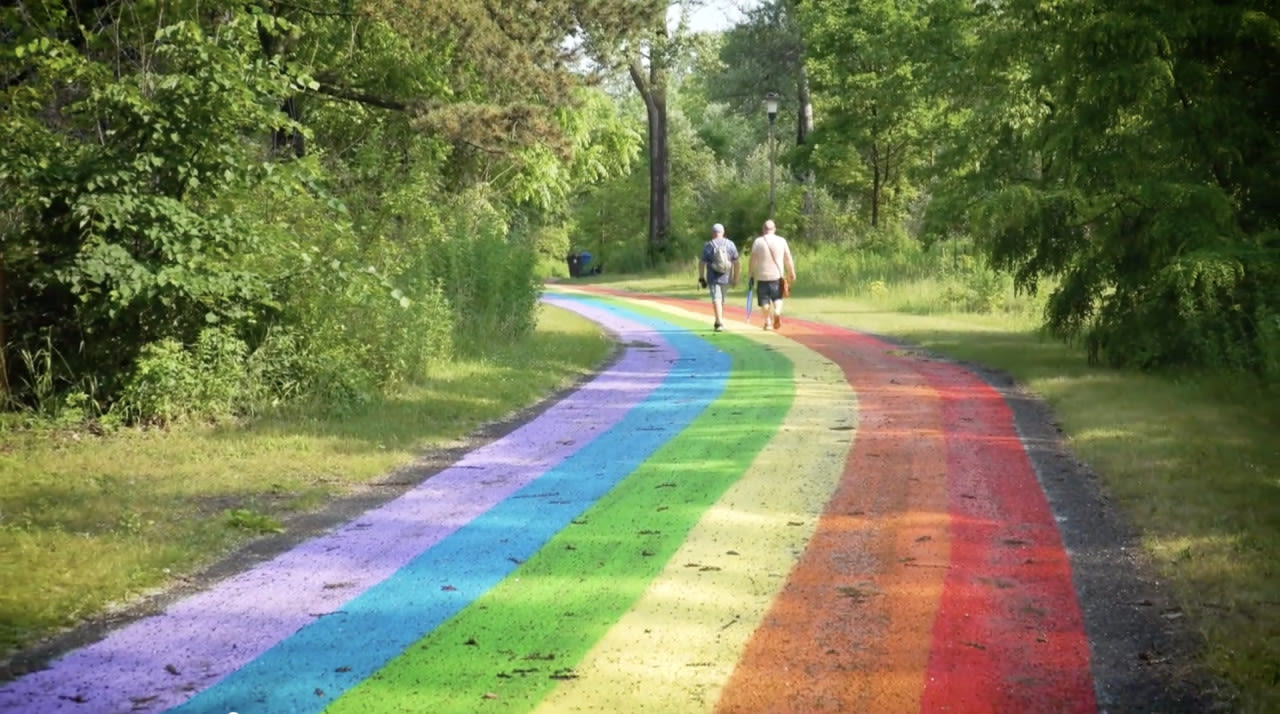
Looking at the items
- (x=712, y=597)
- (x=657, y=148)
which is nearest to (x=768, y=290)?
(x=712, y=597)

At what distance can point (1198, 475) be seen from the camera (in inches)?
361

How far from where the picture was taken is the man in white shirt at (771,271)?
23.5 metres

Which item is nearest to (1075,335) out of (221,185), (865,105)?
(221,185)

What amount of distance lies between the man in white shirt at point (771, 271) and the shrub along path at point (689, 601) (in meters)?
12.7

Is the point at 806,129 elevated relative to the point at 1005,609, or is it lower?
elevated

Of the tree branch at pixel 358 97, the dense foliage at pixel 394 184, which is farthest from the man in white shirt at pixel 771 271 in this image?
the tree branch at pixel 358 97

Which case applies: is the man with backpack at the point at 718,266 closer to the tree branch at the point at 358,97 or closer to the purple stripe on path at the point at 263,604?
the tree branch at the point at 358,97

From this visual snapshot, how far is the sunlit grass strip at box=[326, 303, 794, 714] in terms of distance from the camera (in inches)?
198

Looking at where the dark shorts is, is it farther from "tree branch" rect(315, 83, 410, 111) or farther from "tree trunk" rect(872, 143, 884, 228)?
"tree trunk" rect(872, 143, 884, 228)

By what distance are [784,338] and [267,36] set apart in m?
9.89

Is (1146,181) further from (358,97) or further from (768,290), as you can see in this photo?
(358,97)

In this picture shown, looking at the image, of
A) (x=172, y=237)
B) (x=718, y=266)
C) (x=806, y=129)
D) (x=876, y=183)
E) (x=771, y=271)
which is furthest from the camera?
(x=806, y=129)

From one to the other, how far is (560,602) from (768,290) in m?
18.5

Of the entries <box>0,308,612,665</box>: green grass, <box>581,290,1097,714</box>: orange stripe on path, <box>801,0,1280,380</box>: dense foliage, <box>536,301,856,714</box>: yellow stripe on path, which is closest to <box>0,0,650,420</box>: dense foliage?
<box>0,308,612,665</box>: green grass
